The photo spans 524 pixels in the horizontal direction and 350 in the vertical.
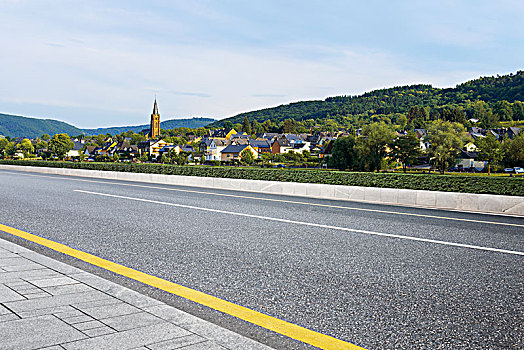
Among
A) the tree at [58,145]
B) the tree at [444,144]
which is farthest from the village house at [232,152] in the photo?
the tree at [444,144]

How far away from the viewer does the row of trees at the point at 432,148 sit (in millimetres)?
68438

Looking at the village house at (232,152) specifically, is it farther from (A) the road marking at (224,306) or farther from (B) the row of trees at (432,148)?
(A) the road marking at (224,306)

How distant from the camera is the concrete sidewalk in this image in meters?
2.97

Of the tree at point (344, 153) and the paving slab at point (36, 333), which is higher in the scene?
the tree at point (344, 153)

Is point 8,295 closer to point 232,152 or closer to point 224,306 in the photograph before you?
point 224,306

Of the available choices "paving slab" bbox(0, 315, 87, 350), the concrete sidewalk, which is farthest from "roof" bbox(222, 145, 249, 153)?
"paving slab" bbox(0, 315, 87, 350)

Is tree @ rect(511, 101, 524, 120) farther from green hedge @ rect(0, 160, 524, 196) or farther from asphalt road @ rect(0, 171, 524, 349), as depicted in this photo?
asphalt road @ rect(0, 171, 524, 349)

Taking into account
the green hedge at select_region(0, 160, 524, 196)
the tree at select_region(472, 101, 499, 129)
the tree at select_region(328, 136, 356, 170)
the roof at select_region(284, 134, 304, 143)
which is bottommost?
the green hedge at select_region(0, 160, 524, 196)

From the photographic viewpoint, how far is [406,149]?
72.6 meters

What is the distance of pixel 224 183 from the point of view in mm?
20406

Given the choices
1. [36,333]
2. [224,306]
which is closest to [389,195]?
[224,306]

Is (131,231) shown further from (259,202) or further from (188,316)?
(259,202)

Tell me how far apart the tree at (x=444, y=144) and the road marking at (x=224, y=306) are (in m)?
69.6

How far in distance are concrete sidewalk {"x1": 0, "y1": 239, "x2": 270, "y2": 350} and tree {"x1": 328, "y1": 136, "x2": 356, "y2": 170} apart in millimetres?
72218
